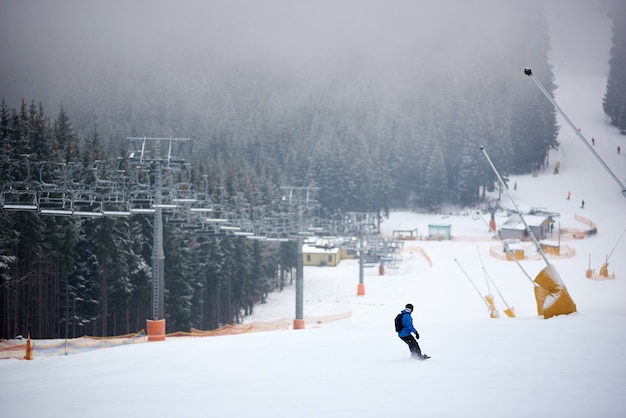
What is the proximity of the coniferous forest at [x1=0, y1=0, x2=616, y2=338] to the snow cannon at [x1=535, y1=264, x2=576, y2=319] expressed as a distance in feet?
51.8

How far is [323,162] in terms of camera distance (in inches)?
3949

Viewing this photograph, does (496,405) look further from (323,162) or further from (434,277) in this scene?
(323,162)

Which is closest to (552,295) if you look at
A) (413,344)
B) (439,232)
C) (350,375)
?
(413,344)

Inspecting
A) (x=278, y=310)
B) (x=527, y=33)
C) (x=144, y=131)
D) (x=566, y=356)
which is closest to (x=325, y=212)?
(x=278, y=310)

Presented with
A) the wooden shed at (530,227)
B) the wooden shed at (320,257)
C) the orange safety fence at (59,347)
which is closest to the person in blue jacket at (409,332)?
the orange safety fence at (59,347)

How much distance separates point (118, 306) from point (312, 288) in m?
27.6

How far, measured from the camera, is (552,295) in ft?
66.8

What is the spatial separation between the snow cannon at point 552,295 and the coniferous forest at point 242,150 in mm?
15801

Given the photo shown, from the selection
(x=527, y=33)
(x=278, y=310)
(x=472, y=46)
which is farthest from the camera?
(x=472, y=46)

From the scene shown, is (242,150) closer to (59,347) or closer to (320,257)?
(320,257)

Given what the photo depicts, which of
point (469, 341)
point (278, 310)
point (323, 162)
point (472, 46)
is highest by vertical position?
point (472, 46)

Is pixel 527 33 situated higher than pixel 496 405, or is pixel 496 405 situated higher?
pixel 527 33

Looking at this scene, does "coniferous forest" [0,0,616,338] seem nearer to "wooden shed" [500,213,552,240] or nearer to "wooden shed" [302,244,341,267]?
"wooden shed" [302,244,341,267]

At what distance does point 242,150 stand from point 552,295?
10461 centimetres
